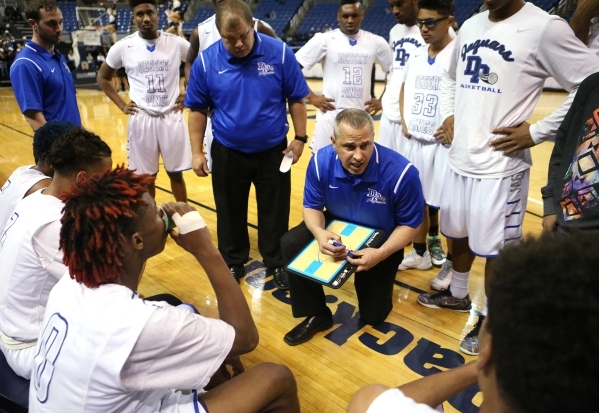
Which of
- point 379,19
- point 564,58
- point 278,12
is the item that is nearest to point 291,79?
point 564,58

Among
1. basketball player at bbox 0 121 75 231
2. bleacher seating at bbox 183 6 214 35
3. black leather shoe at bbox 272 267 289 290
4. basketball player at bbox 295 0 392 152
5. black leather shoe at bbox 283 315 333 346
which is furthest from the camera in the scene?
bleacher seating at bbox 183 6 214 35

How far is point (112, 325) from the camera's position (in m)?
1.19

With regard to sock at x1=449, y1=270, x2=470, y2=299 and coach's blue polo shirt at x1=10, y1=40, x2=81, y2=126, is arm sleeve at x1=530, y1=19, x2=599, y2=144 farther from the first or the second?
coach's blue polo shirt at x1=10, y1=40, x2=81, y2=126

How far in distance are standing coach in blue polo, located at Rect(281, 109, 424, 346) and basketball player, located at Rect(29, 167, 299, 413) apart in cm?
113

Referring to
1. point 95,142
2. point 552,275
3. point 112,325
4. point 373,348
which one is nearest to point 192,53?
point 95,142

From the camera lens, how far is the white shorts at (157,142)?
3957mm

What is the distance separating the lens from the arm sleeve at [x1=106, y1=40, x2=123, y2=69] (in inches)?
153

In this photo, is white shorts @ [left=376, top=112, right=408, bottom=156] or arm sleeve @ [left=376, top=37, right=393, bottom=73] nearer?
white shorts @ [left=376, top=112, right=408, bottom=156]

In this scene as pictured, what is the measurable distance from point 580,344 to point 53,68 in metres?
3.83

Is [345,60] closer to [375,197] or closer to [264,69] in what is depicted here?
[264,69]

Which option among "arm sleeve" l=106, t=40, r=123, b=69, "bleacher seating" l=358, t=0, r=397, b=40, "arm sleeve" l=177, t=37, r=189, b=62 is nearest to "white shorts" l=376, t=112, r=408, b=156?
"arm sleeve" l=177, t=37, r=189, b=62

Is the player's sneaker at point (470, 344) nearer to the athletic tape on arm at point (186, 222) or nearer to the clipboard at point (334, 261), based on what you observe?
the clipboard at point (334, 261)

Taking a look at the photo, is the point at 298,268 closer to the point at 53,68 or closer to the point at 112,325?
the point at 112,325

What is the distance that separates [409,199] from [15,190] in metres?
2.01
